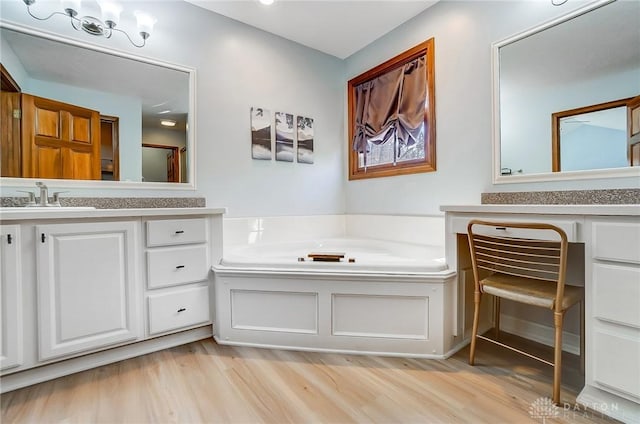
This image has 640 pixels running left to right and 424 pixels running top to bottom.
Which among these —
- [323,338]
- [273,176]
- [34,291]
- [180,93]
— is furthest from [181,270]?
[180,93]

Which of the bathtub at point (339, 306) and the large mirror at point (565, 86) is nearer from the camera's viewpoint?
the large mirror at point (565, 86)

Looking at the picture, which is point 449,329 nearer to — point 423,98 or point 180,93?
point 423,98

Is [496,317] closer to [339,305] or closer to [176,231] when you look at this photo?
[339,305]

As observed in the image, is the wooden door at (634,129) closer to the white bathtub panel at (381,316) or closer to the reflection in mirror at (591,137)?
the reflection in mirror at (591,137)

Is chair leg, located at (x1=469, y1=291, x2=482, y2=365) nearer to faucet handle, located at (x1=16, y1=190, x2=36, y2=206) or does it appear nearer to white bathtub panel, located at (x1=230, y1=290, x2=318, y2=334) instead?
white bathtub panel, located at (x1=230, y1=290, x2=318, y2=334)

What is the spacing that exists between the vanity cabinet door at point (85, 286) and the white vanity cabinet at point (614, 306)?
91.3 inches

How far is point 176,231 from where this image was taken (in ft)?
6.23

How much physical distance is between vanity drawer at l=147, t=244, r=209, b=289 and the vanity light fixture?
1553mm

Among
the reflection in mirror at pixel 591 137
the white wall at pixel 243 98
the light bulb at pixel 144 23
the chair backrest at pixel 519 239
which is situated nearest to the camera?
the chair backrest at pixel 519 239

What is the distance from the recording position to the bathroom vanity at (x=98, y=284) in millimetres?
1438

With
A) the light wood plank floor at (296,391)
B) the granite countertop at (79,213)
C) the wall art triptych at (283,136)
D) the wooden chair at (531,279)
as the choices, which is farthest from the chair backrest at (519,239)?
the wall art triptych at (283,136)

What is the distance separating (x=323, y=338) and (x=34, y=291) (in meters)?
1.52

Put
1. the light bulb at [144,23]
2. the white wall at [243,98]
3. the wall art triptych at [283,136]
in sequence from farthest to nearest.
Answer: the wall art triptych at [283,136]
the white wall at [243,98]
the light bulb at [144,23]

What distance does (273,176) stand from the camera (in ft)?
9.16
